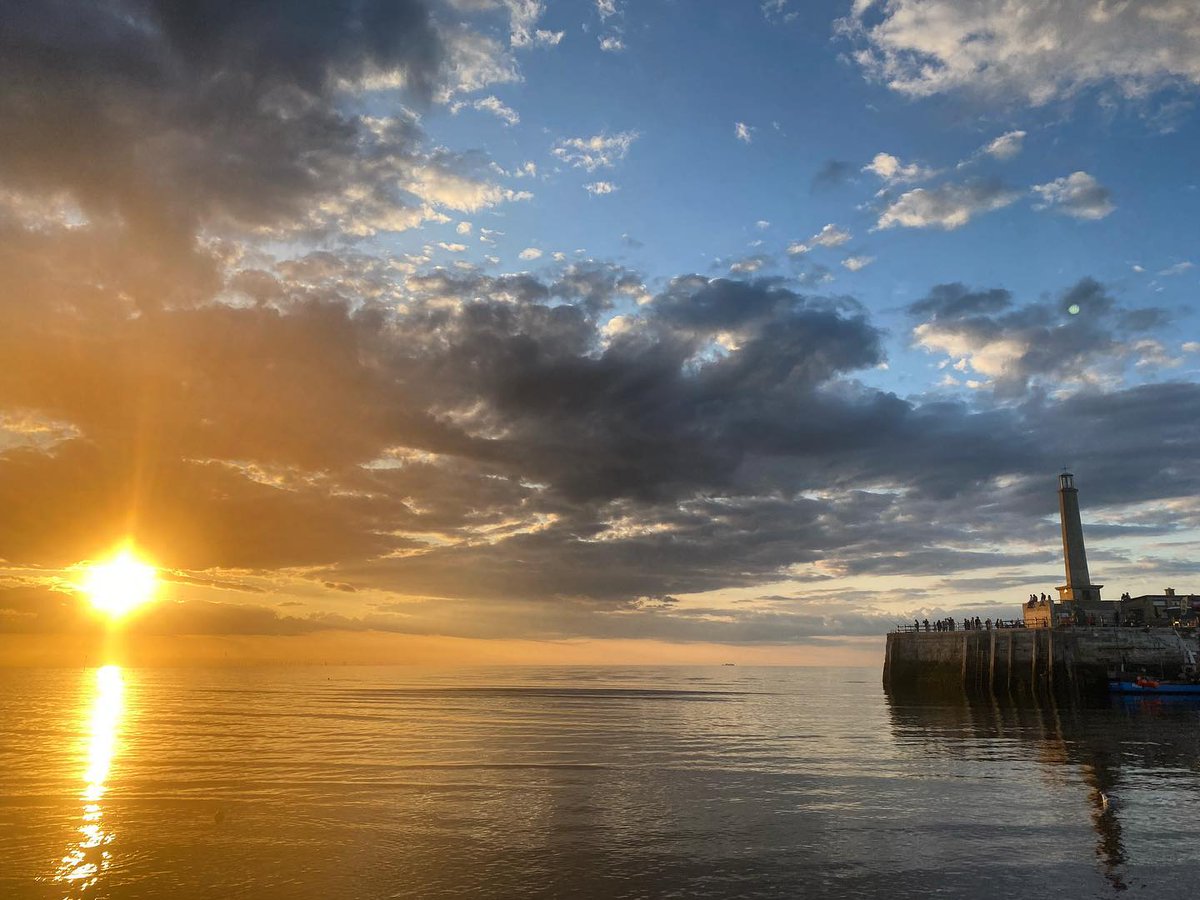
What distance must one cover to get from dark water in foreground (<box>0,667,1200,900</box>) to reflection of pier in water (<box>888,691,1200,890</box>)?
277mm

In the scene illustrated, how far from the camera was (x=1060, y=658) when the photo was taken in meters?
81.4

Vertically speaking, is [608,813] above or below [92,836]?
below

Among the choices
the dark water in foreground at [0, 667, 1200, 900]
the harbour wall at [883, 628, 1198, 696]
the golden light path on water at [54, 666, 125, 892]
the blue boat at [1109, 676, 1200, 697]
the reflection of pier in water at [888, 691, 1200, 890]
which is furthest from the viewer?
the harbour wall at [883, 628, 1198, 696]

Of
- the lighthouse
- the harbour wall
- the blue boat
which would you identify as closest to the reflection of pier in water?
the blue boat

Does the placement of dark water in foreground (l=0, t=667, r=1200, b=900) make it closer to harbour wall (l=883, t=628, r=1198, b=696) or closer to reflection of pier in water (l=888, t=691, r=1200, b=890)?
reflection of pier in water (l=888, t=691, r=1200, b=890)

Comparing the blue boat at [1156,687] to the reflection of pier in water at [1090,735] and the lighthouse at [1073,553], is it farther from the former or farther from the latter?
the lighthouse at [1073,553]

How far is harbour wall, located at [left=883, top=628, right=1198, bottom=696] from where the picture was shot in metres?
80.8

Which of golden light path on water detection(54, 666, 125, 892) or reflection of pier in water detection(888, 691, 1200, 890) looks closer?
golden light path on water detection(54, 666, 125, 892)

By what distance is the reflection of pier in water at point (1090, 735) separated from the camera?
95.6ft

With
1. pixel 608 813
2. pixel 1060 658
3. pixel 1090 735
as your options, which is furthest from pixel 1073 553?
pixel 608 813

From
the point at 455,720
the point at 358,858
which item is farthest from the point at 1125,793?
the point at 455,720

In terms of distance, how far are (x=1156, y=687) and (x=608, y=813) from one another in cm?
7407

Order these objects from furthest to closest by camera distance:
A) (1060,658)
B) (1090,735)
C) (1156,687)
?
(1060,658)
(1156,687)
(1090,735)

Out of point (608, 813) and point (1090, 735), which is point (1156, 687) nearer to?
point (1090, 735)
